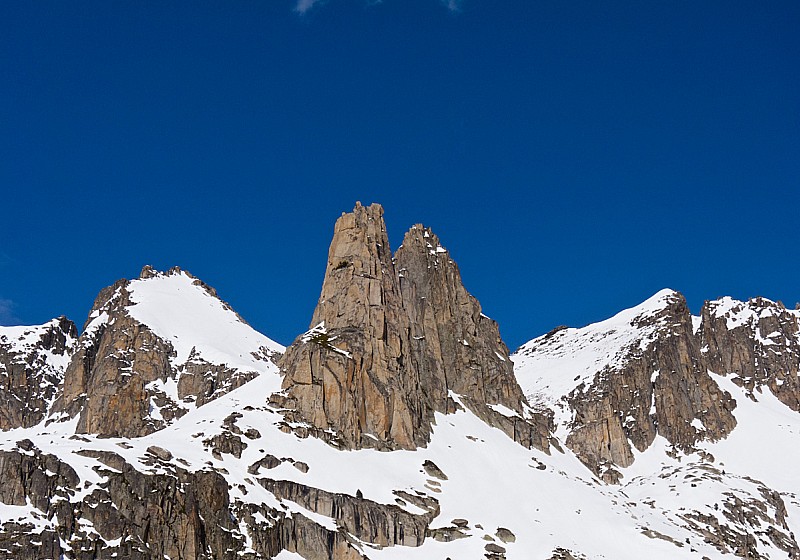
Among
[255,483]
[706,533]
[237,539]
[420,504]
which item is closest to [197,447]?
[255,483]

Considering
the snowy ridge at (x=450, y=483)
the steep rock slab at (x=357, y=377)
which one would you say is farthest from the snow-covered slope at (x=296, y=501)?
the steep rock slab at (x=357, y=377)

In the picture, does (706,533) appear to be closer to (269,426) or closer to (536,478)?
(536,478)

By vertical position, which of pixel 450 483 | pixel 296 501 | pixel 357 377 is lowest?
pixel 296 501

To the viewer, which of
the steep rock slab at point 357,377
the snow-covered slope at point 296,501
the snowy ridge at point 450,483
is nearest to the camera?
the snow-covered slope at point 296,501

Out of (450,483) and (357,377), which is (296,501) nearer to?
(450,483)

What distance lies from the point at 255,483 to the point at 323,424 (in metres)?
26.7

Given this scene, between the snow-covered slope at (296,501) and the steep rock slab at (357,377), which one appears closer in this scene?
the snow-covered slope at (296,501)

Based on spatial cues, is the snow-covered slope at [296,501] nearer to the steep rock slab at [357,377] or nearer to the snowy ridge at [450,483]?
the snowy ridge at [450,483]

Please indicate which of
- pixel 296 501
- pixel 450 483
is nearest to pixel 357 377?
pixel 450 483

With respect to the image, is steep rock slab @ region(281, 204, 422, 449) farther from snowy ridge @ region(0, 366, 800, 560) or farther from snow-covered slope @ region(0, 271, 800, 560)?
snowy ridge @ region(0, 366, 800, 560)

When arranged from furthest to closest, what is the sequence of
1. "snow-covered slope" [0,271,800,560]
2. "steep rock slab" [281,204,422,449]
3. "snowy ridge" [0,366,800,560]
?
"steep rock slab" [281,204,422,449], "snowy ridge" [0,366,800,560], "snow-covered slope" [0,271,800,560]

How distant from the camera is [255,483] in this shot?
143375mm

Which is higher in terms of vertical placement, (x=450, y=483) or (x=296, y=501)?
(x=450, y=483)

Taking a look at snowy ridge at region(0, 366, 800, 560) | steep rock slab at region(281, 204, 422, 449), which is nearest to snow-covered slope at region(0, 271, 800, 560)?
snowy ridge at region(0, 366, 800, 560)
